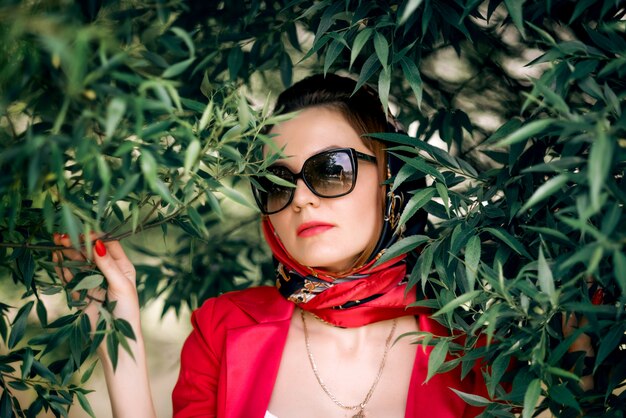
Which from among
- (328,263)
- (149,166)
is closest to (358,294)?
(328,263)

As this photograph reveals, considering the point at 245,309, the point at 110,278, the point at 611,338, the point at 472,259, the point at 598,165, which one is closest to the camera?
the point at 598,165

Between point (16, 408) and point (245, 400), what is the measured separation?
634mm

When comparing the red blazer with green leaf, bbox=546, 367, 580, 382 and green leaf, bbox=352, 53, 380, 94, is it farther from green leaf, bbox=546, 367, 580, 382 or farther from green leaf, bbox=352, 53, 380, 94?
green leaf, bbox=352, 53, 380, 94

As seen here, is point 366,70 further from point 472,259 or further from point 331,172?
point 472,259

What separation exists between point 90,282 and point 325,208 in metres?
0.69

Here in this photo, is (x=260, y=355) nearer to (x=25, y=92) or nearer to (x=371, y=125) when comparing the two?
(x=371, y=125)

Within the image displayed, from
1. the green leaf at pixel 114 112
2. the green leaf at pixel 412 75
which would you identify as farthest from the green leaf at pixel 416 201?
the green leaf at pixel 114 112

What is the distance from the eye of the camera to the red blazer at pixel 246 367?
2189 millimetres

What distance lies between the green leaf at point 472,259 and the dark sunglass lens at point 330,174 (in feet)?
1.59

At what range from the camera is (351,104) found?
237 centimetres

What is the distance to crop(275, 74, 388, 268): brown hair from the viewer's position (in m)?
2.32

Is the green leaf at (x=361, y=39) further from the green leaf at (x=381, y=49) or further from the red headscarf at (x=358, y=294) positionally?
the red headscarf at (x=358, y=294)

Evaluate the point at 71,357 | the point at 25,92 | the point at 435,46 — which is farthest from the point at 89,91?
the point at 435,46

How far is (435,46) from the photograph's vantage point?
2.81 metres
